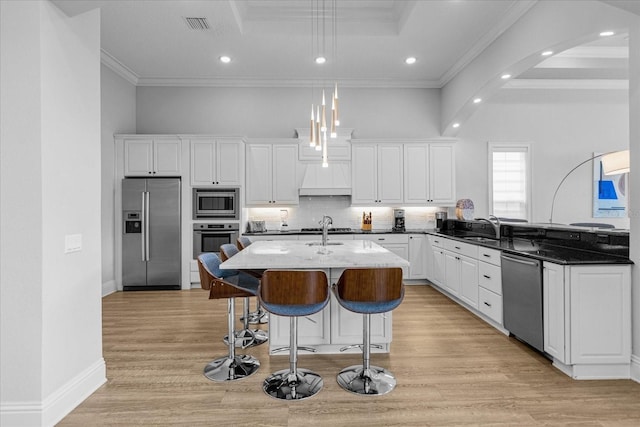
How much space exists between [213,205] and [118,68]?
262 centimetres

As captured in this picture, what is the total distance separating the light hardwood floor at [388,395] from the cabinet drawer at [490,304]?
0.18 m

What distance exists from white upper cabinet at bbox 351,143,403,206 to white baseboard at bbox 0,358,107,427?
15.3ft

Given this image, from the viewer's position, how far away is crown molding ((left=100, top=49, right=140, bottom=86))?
17.4 feet

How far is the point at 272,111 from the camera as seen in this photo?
21.4ft

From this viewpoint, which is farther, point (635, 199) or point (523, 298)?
point (523, 298)

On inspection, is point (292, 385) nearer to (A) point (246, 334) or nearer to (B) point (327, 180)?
(A) point (246, 334)

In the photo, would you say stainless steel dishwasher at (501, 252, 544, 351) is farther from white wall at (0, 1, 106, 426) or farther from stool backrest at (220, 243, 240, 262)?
white wall at (0, 1, 106, 426)

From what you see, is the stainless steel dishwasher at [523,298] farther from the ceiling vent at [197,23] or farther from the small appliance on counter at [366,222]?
the ceiling vent at [197,23]

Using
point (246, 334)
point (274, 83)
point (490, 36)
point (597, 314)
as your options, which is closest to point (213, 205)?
point (274, 83)

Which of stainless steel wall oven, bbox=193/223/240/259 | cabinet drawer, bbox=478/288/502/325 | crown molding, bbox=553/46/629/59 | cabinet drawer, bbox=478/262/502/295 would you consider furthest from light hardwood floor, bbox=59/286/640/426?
crown molding, bbox=553/46/629/59

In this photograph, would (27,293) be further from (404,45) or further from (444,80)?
(444,80)

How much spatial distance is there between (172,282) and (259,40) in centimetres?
385

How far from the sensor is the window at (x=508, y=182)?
662cm

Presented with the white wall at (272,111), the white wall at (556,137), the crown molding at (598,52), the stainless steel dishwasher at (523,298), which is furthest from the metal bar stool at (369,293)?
the crown molding at (598,52)
